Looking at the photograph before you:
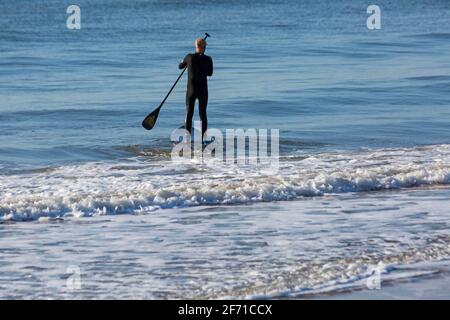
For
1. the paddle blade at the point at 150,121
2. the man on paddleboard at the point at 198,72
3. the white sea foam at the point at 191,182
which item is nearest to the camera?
the white sea foam at the point at 191,182

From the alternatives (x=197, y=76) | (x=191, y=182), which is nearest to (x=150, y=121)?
(x=197, y=76)

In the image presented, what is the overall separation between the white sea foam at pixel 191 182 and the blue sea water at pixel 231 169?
0.03 m

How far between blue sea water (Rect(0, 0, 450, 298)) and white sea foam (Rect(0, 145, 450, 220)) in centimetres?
3

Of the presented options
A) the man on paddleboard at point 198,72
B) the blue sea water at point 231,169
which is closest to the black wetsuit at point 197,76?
the man on paddleboard at point 198,72

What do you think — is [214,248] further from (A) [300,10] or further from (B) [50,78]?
(A) [300,10]

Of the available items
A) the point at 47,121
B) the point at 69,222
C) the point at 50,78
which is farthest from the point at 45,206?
the point at 50,78

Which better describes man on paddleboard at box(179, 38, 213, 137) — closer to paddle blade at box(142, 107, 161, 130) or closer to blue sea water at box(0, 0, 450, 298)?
blue sea water at box(0, 0, 450, 298)

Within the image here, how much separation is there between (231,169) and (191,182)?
1.09 meters

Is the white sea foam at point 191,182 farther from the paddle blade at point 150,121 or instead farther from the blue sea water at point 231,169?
the paddle blade at point 150,121

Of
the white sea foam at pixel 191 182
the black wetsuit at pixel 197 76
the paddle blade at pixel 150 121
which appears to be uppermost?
the black wetsuit at pixel 197 76

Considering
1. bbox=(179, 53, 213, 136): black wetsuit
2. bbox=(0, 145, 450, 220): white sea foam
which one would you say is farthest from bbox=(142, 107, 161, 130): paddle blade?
bbox=(0, 145, 450, 220): white sea foam

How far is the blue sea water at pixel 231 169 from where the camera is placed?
30.3 ft

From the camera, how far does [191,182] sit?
12859 millimetres

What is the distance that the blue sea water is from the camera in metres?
9.25
